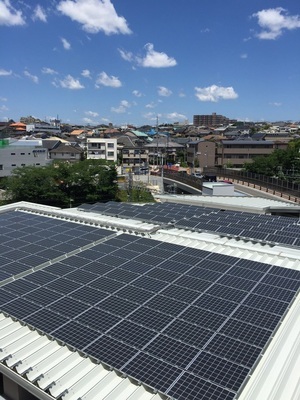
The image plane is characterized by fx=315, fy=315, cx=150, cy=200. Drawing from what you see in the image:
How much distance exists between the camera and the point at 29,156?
67.9 m

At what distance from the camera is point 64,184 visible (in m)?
48.6

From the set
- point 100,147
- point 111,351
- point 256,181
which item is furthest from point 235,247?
point 100,147

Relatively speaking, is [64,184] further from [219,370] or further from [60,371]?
[219,370]

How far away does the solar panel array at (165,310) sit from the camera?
7301 mm

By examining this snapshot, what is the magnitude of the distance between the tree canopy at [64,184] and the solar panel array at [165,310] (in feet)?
114

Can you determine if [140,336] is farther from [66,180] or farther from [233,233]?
[66,180]

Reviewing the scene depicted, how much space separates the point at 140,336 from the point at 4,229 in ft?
40.6

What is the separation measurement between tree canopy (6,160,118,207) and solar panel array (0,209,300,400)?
34.9 meters

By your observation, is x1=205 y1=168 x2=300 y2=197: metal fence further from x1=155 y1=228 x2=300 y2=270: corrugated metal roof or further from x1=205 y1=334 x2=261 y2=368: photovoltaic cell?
x1=205 y1=334 x2=261 y2=368: photovoltaic cell

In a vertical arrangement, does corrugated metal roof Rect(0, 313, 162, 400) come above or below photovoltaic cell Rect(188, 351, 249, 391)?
below

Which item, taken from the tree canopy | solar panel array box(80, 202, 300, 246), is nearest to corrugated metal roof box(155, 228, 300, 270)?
solar panel array box(80, 202, 300, 246)

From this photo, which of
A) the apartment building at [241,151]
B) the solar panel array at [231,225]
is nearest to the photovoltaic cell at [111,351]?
the solar panel array at [231,225]

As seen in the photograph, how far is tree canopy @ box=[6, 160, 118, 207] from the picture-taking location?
151ft

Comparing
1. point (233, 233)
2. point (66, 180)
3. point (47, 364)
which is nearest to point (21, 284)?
point (47, 364)
